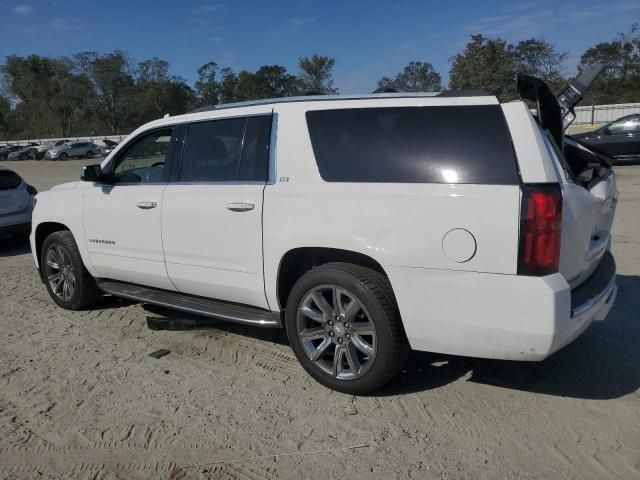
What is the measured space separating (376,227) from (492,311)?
799 millimetres

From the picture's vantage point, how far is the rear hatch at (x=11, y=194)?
856 cm

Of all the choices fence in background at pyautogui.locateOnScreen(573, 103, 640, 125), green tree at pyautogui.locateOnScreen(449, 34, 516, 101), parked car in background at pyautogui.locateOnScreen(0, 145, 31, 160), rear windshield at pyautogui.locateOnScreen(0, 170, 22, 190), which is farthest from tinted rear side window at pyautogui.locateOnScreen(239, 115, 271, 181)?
parked car in background at pyautogui.locateOnScreen(0, 145, 31, 160)

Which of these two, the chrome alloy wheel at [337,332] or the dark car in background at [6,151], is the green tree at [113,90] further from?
the chrome alloy wheel at [337,332]

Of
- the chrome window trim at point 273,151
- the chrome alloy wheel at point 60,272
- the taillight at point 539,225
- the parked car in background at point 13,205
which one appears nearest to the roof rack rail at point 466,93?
the taillight at point 539,225

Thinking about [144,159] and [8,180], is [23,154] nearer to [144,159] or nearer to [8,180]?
[8,180]

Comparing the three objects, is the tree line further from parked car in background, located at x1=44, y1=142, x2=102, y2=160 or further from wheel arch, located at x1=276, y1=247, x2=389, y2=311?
wheel arch, located at x1=276, y1=247, x2=389, y2=311

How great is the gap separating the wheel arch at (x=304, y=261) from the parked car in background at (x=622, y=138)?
14.9m

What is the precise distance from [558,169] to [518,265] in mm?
620

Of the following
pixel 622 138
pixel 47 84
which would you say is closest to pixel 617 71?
pixel 622 138

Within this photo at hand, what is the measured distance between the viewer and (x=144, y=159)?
4941 mm

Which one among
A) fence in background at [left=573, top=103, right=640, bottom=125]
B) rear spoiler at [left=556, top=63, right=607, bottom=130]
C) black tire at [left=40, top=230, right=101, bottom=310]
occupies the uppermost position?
fence in background at [left=573, top=103, right=640, bottom=125]

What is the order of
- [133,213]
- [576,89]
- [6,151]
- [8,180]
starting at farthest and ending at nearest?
[6,151] → [8,180] → [133,213] → [576,89]

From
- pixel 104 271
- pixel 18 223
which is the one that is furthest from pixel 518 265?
pixel 18 223

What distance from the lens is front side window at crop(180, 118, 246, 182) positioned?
13.2ft
